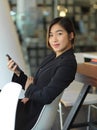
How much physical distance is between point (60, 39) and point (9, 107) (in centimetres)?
61

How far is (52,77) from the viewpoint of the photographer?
185cm

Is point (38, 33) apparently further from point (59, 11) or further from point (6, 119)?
point (6, 119)

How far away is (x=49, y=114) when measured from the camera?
1.84 metres

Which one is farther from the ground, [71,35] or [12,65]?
[71,35]

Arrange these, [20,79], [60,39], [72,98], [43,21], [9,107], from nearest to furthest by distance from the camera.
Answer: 1. [9,107]
2. [60,39]
3. [20,79]
4. [72,98]
5. [43,21]

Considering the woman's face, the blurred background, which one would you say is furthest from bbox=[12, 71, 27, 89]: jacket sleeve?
the blurred background

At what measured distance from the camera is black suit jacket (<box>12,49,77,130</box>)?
177 cm

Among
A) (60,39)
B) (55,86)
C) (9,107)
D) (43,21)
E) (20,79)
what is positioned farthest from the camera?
(43,21)

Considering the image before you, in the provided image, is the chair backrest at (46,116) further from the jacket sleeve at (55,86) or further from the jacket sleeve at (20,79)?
the jacket sleeve at (20,79)

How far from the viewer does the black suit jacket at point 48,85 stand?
1.77m

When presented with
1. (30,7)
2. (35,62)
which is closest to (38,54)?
(35,62)

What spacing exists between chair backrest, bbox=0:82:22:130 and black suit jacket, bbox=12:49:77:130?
190 mm

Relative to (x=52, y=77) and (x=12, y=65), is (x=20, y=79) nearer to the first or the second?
(x=12, y=65)

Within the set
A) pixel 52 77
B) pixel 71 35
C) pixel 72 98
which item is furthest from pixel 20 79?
pixel 72 98
